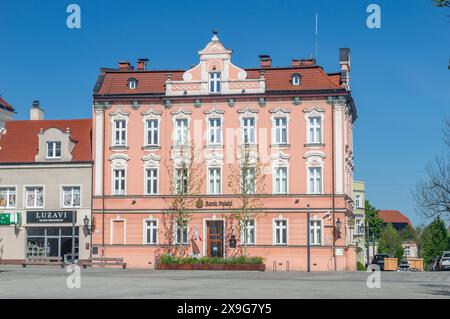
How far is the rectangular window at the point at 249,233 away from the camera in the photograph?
54.8 meters

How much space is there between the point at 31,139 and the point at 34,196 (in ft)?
15.4

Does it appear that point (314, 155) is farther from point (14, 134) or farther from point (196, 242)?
point (14, 134)

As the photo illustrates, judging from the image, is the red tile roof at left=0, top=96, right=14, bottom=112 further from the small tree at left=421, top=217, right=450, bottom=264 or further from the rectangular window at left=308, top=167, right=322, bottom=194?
the small tree at left=421, top=217, right=450, bottom=264

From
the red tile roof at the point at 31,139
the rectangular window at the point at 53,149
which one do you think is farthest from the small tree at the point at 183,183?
the rectangular window at the point at 53,149

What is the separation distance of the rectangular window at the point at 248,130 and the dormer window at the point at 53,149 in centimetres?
1385

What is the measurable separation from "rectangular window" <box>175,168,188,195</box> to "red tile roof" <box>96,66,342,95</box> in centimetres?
589

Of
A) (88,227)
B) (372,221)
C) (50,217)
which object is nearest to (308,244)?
(88,227)

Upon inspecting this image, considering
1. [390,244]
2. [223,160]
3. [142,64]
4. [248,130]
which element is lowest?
[390,244]

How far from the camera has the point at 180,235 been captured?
5597 centimetres

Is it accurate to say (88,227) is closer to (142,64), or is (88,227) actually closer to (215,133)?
(215,133)

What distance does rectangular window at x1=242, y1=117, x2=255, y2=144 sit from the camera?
55.7m

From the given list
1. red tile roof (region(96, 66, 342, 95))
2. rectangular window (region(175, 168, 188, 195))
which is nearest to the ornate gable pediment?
red tile roof (region(96, 66, 342, 95))

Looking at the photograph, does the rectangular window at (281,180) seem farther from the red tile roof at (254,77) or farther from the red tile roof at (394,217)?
the red tile roof at (394,217)
